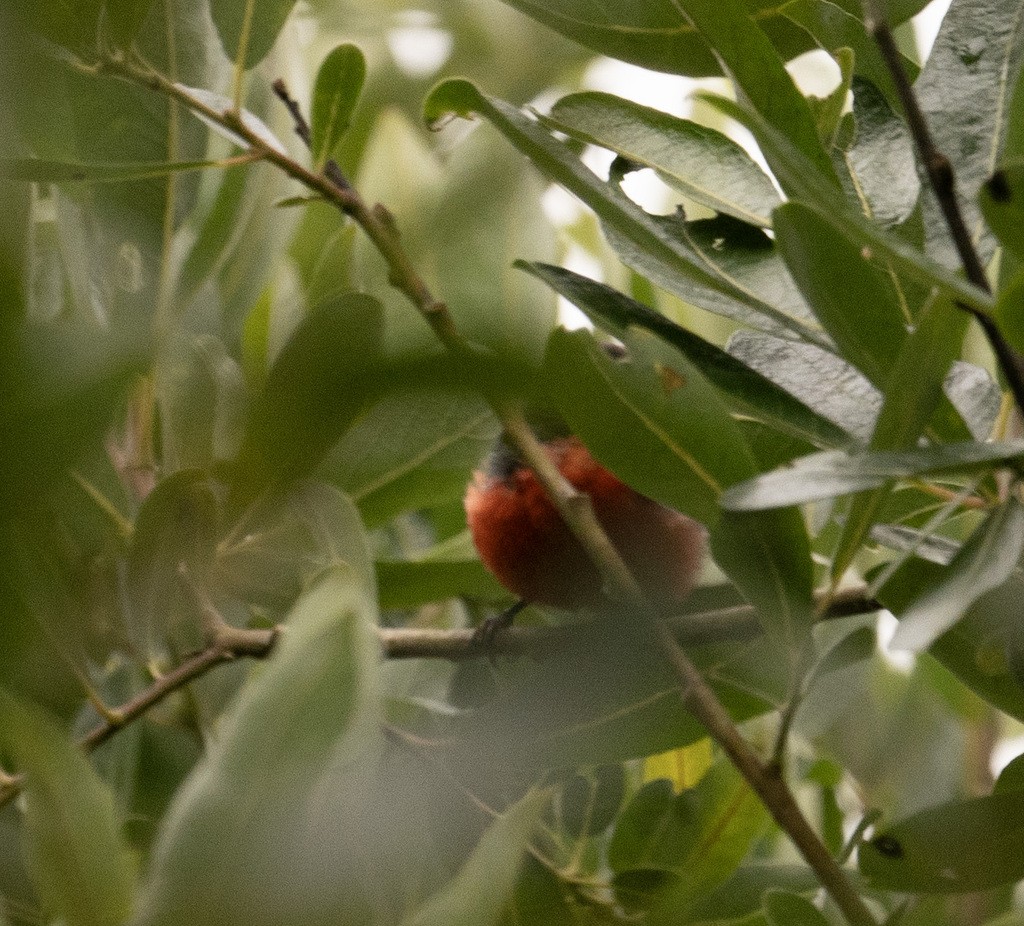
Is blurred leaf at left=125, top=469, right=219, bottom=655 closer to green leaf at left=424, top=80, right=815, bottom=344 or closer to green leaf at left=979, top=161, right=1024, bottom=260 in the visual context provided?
green leaf at left=424, top=80, right=815, bottom=344

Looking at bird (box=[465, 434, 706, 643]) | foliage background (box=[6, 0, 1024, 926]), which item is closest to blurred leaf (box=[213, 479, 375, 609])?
foliage background (box=[6, 0, 1024, 926])

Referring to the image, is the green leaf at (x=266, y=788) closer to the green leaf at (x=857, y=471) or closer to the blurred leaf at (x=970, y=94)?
the green leaf at (x=857, y=471)

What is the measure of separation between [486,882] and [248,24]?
0.65 meters

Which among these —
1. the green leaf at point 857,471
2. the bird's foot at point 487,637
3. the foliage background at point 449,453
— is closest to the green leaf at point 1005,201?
the foliage background at point 449,453

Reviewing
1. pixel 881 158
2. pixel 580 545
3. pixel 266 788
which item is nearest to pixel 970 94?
pixel 881 158

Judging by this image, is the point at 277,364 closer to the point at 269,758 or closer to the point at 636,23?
the point at 269,758

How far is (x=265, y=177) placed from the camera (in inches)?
46.3

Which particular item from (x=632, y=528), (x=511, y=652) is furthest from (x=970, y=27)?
(x=632, y=528)

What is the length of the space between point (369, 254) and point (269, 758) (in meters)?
0.87

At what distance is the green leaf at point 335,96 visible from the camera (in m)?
0.95

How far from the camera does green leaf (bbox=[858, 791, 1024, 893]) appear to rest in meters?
0.85

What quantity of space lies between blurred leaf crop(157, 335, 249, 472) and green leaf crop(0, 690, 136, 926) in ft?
1.34

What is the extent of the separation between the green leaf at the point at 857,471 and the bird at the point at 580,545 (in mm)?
1416

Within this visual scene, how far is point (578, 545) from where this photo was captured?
2.21 m
